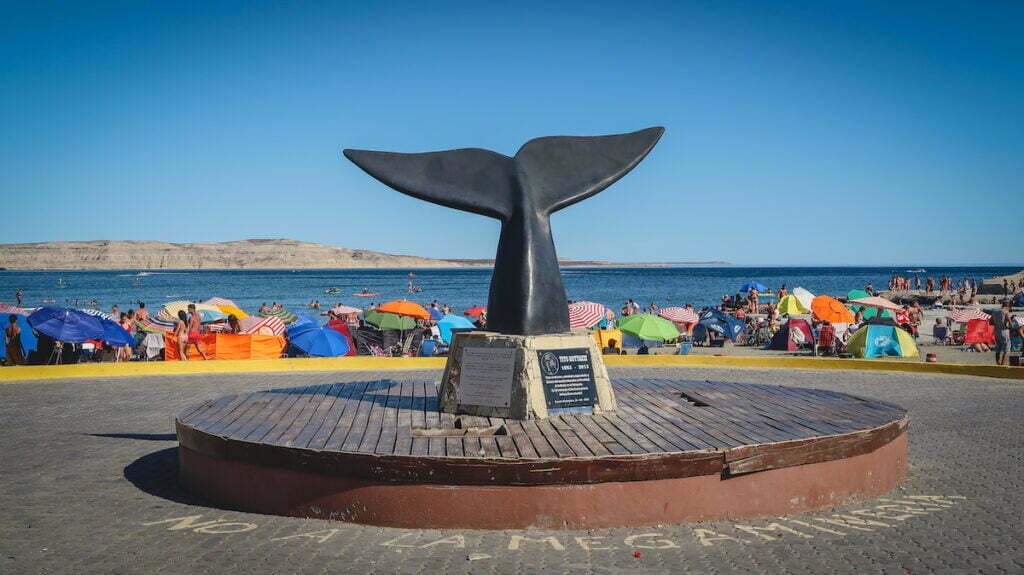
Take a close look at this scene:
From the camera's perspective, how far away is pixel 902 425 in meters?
8.30

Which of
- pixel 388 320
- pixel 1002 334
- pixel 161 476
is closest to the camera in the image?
pixel 161 476

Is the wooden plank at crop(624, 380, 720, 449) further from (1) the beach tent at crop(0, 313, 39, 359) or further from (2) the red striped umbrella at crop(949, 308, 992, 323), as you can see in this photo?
(2) the red striped umbrella at crop(949, 308, 992, 323)

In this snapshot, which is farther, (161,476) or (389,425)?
(161,476)

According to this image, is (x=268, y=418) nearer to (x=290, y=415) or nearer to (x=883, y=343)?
(x=290, y=415)

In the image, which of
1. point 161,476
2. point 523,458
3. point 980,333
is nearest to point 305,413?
point 161,476

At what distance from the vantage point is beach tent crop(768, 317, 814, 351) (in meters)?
25.0

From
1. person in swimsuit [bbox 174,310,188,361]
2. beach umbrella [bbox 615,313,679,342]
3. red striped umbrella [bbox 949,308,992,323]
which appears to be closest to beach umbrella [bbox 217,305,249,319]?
person in swimsuit [bbox 174,310,188,361]

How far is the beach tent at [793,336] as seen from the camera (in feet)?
82.1

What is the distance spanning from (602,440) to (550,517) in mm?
1023

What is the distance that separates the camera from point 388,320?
26.6 metres

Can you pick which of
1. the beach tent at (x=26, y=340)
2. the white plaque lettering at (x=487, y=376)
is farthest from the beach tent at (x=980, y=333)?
the beach tent at (x=26, y=340)

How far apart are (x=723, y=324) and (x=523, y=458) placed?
23.1 m

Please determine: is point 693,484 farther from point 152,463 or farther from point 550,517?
point 152,463

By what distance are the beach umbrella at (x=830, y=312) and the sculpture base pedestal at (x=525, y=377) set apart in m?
21.7
